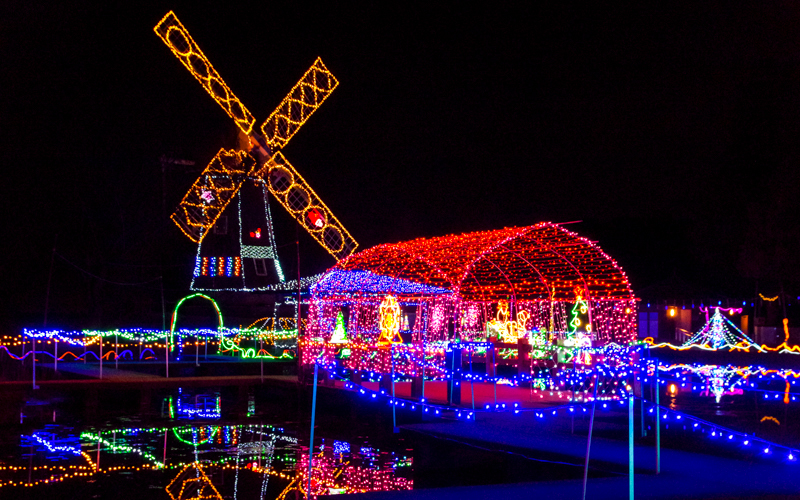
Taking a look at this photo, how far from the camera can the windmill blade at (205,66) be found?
3353 cm

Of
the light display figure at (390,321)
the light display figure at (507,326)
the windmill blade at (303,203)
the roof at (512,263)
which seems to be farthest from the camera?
the windmill blade at (303,203)

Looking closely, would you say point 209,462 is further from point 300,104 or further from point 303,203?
point 300,104

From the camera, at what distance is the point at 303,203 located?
3491 centimetres

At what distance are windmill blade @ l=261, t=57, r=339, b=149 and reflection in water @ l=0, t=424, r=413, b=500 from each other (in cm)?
1965

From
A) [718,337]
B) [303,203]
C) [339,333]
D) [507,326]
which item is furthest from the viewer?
[303,203]

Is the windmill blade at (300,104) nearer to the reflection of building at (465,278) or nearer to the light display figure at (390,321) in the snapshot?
the reflection of building at (465,278)

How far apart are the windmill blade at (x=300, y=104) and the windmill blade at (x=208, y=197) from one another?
2307 mm

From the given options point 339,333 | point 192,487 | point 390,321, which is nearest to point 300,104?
point 339,333

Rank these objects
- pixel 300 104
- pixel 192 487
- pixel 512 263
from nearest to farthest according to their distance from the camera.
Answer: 1. pixel 192 487
2. pixel 512 263
3. pixel 300 104

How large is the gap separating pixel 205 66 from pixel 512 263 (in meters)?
17.0

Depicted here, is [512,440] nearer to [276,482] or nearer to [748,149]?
[276,482]

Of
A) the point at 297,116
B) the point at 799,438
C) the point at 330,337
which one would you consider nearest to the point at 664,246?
the point at 297,116

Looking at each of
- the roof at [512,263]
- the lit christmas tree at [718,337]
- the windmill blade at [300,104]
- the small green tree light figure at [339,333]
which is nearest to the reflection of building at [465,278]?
the roof at [512,263]

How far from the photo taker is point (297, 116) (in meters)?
36.1
